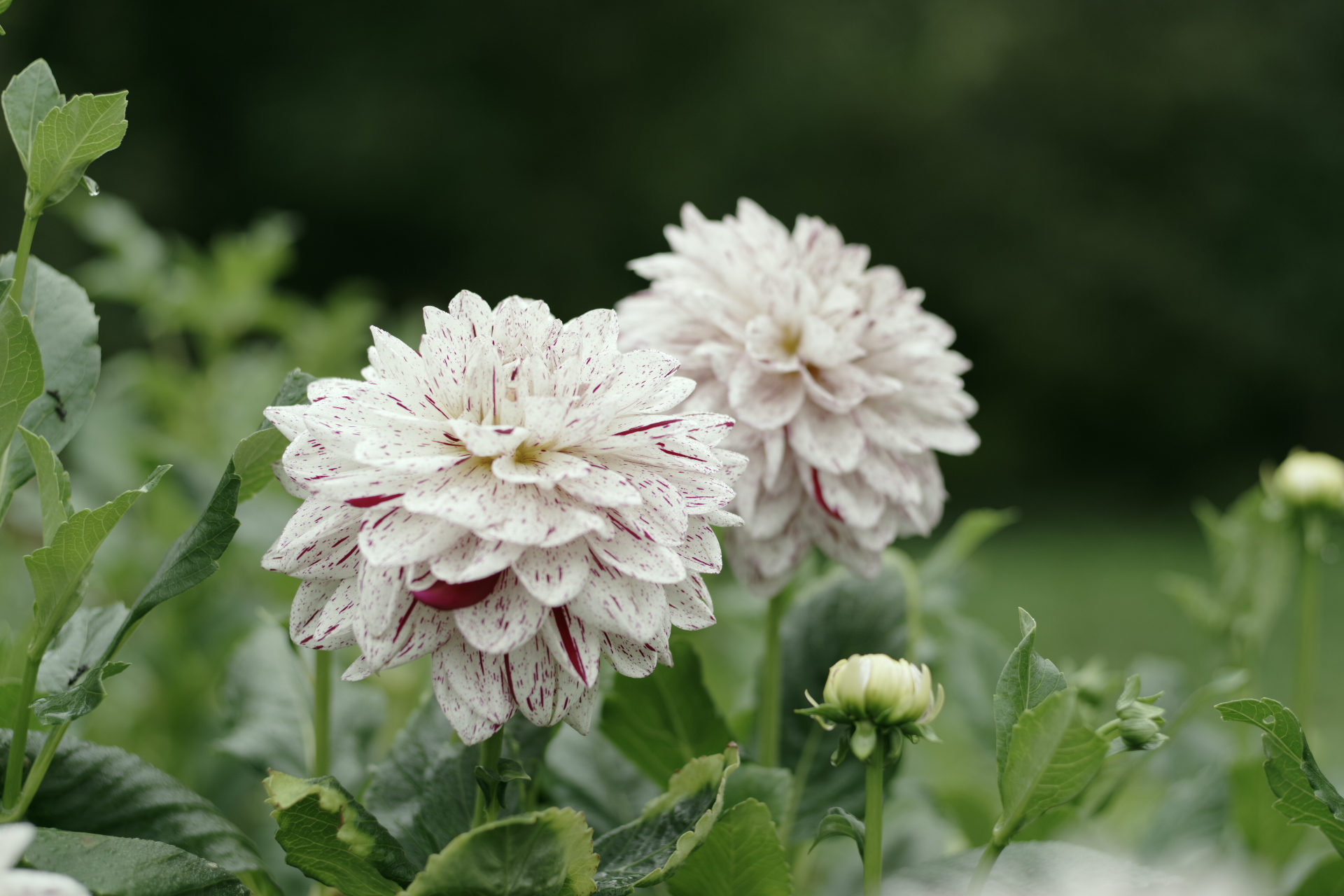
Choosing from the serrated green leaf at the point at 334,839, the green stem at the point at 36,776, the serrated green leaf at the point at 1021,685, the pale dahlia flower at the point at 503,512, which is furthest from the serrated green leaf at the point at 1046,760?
the green stem at the point at 36,776

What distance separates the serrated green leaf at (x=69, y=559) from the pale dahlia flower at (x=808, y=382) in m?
0.26

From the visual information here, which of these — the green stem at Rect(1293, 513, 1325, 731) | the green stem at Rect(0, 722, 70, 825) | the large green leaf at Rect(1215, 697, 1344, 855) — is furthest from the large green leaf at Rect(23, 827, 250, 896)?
the green stem at Rect(1293, 513, 1325, 731)

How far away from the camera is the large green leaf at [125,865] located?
38cm

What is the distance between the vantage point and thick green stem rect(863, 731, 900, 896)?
44 cm

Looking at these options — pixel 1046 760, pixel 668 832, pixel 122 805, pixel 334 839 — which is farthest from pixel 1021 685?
pixel 122 805

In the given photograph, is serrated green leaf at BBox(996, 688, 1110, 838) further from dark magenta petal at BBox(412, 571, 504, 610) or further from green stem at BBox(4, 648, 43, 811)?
green stem at BBox(4, 648, 43, 811)

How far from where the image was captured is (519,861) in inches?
14.9

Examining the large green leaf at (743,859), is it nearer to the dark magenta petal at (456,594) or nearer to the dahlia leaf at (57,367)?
the dark magenta petal at (456,594)

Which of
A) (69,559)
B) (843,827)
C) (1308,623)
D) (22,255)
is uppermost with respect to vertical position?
(22,255)

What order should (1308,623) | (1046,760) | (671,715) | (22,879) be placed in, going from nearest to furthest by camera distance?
(22,879)
(1046,760)
(671,715)
(1308,623)

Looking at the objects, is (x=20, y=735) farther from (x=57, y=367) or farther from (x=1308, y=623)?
(x=1308, y=623)

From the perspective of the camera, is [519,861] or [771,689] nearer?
[519,861]

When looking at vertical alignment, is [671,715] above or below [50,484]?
below

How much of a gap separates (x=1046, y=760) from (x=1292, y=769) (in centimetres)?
12
